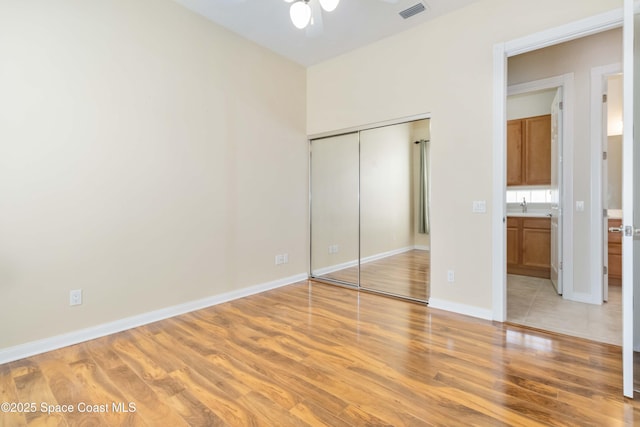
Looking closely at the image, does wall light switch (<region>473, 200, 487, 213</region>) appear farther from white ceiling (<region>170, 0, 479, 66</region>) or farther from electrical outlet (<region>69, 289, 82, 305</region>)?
electrical outlet (<region>69, 289, 82, 305</region>)

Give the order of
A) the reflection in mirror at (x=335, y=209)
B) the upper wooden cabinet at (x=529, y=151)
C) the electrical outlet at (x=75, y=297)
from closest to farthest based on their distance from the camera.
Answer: the electrical outlet at (x=75, y=297)
the reflection in mirror at (x=335, y=209)
the upper wooden cabinet at (x=529, y=151)

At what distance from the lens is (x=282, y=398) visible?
1785 mm

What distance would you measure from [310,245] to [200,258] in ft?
5.70

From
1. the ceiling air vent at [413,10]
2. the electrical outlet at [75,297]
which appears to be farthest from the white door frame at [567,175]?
the electrical outlet at [75,297]

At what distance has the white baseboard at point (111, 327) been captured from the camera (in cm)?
228

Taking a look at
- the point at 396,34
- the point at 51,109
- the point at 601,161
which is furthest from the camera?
the point at 396,34

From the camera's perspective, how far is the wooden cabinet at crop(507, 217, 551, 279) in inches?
173

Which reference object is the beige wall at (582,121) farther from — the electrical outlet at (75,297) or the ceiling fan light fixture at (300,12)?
the electrical outlet at (75,297)

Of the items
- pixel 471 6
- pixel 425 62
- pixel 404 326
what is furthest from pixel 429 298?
pixel 471 6

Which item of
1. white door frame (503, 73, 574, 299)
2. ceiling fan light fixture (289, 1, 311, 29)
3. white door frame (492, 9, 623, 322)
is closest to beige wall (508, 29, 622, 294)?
white door frame (503, 73, 574, 299)

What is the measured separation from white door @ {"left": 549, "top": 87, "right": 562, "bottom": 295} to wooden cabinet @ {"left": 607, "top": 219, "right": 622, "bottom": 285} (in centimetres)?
81

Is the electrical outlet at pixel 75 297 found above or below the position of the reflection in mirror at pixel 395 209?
below

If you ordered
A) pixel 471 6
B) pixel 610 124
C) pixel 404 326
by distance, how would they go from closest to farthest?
pixel 404 326 → pixel 471 6 → pixel 610 124

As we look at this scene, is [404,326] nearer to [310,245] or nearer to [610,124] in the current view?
[310,245]
